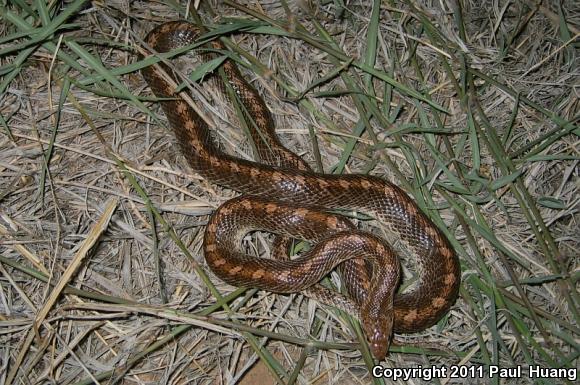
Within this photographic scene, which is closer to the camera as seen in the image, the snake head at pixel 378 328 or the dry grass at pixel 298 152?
the snake head at pixel 378 328

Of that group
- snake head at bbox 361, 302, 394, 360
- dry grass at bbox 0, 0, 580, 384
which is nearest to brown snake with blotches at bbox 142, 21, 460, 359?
snake head at bbox 361, 302, 394, 360

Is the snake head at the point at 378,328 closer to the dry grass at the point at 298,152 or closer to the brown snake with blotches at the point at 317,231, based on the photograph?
the brown snake with blotches at the point at 317,231

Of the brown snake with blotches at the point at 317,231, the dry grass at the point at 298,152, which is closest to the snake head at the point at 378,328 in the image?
the brown snake with blotches at the point at 317,231

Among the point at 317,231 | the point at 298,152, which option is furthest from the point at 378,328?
the point at 298,152

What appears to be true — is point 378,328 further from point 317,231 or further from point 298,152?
point 298,152

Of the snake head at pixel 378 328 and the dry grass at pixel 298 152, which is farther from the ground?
the dry grass at pixel 298 152

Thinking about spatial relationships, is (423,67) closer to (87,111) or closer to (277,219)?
(277,219)

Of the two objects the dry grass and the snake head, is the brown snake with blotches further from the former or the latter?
the dry grass
